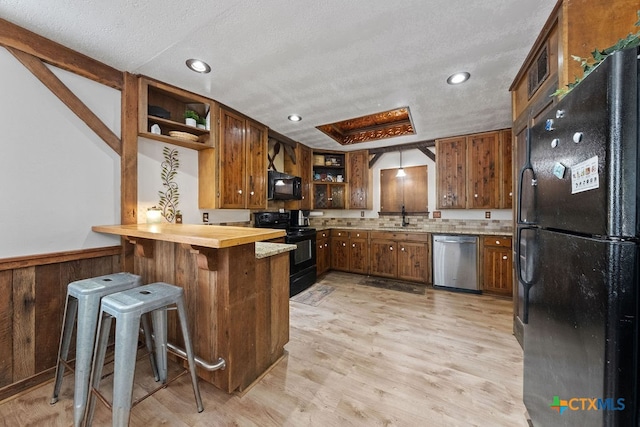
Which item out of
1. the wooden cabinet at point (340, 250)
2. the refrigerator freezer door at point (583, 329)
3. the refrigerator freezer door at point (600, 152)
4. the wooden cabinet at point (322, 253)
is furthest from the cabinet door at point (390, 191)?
the refrigerator freezer door at point (600, 152)

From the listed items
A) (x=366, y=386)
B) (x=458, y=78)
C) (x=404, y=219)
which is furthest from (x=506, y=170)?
(x=366, y=386)

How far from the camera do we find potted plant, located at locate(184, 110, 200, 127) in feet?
8.36

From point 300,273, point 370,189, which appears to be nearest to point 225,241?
point 300,273

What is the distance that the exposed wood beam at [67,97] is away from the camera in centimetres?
165

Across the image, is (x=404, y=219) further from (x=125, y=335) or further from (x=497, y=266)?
(x=125, y=335)

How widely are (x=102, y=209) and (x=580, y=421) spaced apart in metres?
3.07

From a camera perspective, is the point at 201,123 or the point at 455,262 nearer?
the point at 201,123

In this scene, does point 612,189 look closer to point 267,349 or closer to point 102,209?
point 267,349

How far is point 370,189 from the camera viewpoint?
4.80 meters

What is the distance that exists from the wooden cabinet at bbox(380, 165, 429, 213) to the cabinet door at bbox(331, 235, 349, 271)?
1012mm

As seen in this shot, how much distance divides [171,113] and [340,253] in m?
3.42

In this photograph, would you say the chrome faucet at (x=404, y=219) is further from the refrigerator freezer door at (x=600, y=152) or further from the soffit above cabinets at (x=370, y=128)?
the refrigerator freezer door at (x=600, y=152)

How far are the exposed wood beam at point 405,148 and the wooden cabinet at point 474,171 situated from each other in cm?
23

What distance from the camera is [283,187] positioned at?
12.6ft
